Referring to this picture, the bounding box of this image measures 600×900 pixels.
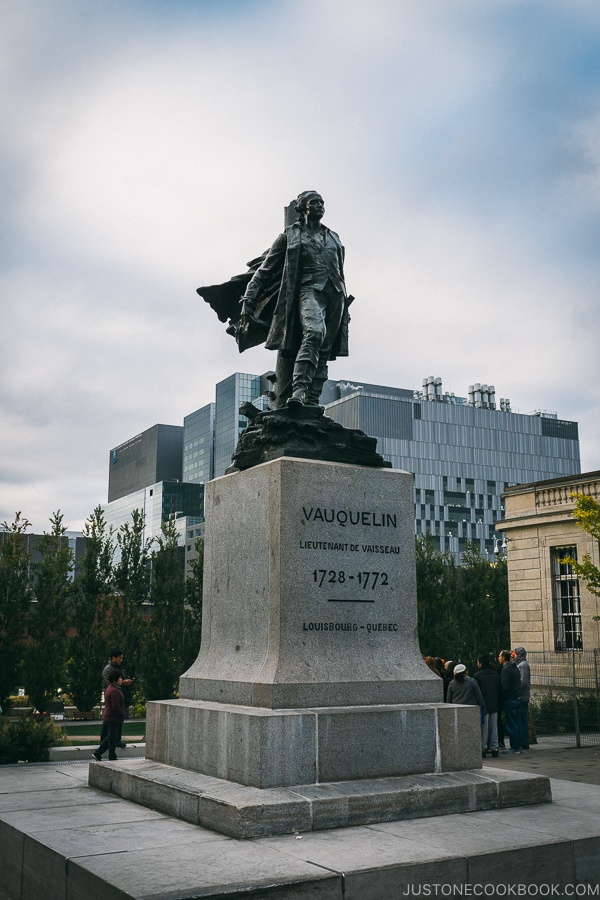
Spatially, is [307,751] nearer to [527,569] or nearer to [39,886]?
[39,886]

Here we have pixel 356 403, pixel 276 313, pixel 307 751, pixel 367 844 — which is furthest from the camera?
pixel 356 403

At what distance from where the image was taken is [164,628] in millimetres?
32875

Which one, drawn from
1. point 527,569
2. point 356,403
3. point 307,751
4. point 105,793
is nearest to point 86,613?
point 527,569

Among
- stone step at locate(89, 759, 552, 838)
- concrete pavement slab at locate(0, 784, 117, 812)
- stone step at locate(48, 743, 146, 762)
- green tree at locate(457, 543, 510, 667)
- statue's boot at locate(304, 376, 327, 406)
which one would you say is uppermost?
statue's boot at locate(304, 376, 327, 406)

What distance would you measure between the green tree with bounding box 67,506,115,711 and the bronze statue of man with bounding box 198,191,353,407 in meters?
23.0

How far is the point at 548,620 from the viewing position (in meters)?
31.8

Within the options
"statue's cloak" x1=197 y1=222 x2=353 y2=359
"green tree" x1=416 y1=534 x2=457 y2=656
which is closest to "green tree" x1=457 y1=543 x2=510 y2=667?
"green tree" x1=416 y1=534 x2=457 y2=656

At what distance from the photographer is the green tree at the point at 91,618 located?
30328mm

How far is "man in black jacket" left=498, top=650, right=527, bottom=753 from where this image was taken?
57.0 ft

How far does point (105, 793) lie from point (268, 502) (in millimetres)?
3306

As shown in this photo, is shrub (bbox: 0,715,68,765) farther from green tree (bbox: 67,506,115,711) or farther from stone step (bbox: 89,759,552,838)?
green tree (bbox: 67,506,115,711)

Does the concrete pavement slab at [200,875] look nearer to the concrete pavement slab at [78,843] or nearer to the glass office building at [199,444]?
the concrete pavement slab at [78,843]

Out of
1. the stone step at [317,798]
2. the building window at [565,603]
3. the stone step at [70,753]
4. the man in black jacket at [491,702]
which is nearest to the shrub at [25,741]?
the stone step at [70,753]

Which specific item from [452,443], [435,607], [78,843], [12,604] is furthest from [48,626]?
[452,443]
